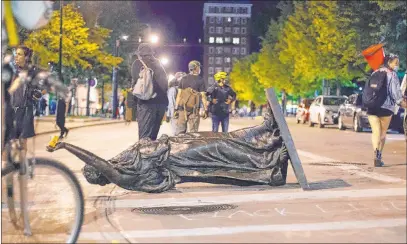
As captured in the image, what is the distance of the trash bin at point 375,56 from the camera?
10.8 meters

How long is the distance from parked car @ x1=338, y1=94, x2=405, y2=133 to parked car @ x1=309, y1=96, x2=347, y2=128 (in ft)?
8.72

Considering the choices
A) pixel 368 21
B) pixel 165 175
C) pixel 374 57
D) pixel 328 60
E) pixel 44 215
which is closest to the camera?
pixel 44 215

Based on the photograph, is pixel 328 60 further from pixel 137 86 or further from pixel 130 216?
pixel 130 216

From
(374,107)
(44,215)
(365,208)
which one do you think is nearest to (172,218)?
(44,215)

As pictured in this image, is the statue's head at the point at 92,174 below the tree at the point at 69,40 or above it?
below

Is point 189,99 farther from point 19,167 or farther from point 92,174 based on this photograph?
point 19,167

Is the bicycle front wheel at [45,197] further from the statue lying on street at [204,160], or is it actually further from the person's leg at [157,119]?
the person's leg at [157,119]

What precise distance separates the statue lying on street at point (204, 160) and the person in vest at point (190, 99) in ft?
13.7

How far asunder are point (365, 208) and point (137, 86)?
3.83 m

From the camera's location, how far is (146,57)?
9477mm

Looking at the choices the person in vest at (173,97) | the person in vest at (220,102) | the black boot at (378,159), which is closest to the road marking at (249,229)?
the black boot at (378,159)

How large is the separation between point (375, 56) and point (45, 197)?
7157 millimetres

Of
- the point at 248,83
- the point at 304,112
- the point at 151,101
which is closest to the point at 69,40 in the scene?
the point at 304,112

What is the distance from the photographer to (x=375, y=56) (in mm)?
10961
